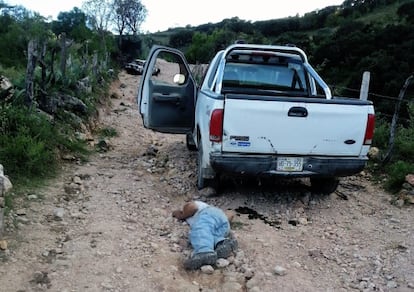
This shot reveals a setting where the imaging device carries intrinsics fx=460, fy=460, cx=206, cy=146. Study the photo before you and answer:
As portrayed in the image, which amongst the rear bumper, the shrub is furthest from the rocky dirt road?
the rear bumper

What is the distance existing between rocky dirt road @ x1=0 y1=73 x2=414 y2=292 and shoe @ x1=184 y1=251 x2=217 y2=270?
0.07m

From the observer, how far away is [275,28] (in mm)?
54375

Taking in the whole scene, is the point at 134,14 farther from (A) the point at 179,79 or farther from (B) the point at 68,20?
(A) the point at 179,79

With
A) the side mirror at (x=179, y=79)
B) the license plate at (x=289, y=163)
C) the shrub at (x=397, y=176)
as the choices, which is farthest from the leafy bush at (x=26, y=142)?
the shrub at (x=397, y=176)

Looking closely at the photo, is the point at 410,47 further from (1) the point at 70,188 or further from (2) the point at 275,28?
(2) the point at 275,28

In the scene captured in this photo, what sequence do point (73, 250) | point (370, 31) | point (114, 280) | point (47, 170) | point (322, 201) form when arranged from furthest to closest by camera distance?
point (370, 31) → point (47, 170) → point (322, 201) → point (73, 250) → point (114, 280)

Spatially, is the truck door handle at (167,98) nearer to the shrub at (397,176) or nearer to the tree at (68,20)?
the shrub at (397,176)

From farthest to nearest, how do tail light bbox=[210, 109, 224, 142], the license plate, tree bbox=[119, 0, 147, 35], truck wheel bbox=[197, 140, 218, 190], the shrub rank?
tree bbox=[119, 0, 147, 35] → the shrub → truck wheel bbox=[197, 140, 218, 190] → the license plate → tail light bbox=[210, 109, 224, 142]

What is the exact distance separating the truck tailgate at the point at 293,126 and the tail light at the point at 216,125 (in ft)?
0.14

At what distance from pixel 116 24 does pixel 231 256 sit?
52394 millimetres

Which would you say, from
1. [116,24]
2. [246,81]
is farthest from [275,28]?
[246,81]

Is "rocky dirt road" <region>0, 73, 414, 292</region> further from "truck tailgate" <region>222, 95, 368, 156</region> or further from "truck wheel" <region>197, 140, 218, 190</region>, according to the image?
"truck tailgate" <region>222, 95, 368, 156</region>

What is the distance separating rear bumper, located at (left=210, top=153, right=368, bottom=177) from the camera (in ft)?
15.7

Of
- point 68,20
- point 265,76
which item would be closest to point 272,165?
point 265,76
